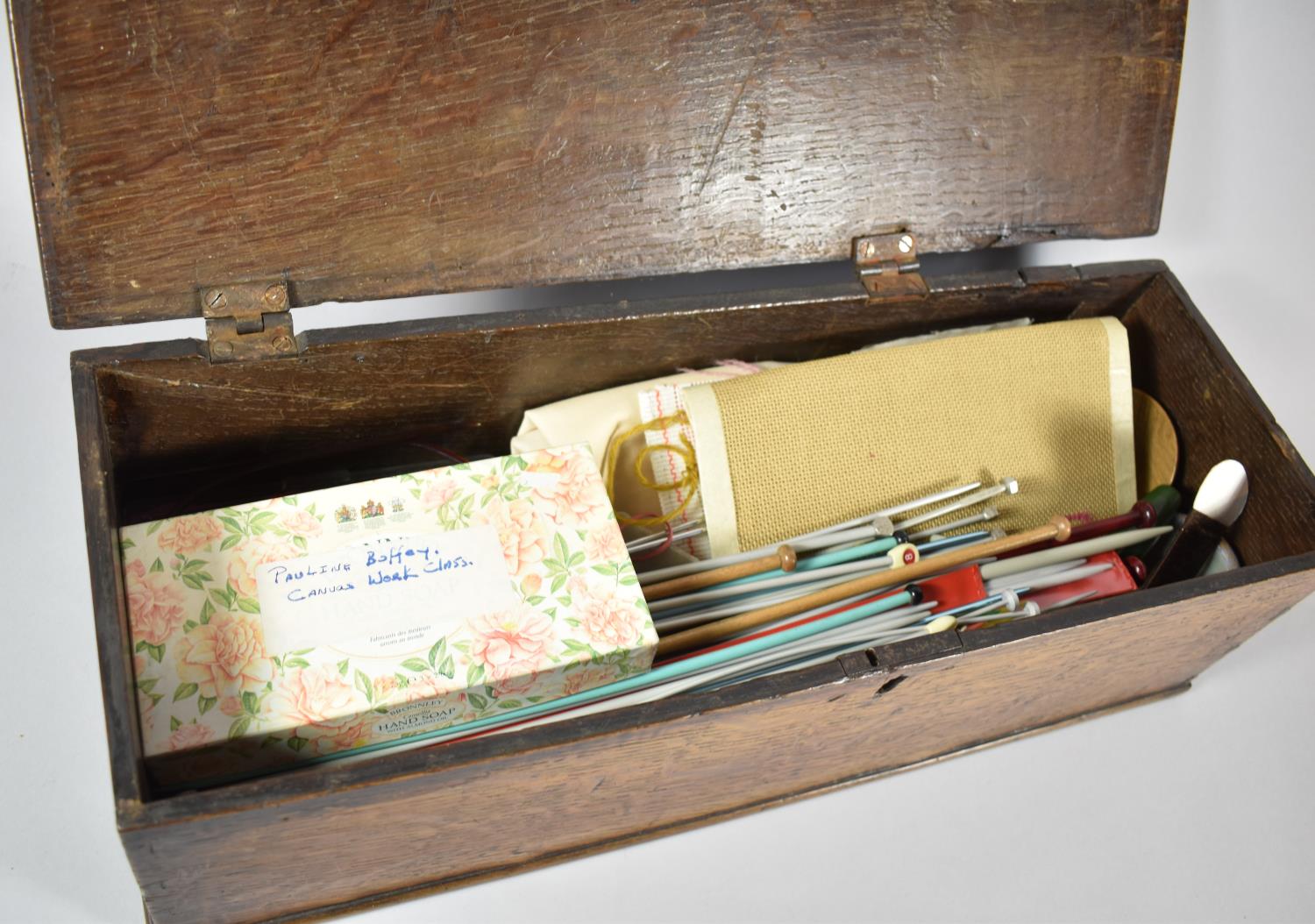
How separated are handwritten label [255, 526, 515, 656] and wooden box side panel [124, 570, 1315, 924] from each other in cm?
16

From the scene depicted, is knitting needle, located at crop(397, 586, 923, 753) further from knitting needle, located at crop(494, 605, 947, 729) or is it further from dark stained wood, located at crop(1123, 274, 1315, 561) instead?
dark stained wood, located at crop(1123, 274, 1315, 561)

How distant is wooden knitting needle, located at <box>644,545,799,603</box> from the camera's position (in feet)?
4.01

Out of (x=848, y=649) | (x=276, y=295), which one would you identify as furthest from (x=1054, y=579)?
(x=276, y=295)

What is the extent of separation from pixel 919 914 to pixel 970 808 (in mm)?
142

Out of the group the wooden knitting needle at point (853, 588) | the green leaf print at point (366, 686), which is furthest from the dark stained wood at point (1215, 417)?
the green leaf print at point (366, 686)

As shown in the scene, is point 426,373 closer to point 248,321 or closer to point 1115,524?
point 248,321

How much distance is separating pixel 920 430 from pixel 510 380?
18.6 inches

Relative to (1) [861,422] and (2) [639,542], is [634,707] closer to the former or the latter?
(2) [639,542]

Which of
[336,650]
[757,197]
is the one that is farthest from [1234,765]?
[336,650]

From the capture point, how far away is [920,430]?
55.0 inches

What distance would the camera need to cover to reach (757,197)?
1404mm

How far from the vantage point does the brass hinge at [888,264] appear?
4.71 ft

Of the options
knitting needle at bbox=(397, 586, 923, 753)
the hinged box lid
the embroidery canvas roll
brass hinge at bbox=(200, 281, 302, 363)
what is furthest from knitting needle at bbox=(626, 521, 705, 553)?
brass hinge at bbox=(200, 281, 302, 363)

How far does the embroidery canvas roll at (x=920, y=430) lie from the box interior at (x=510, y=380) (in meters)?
0.07
